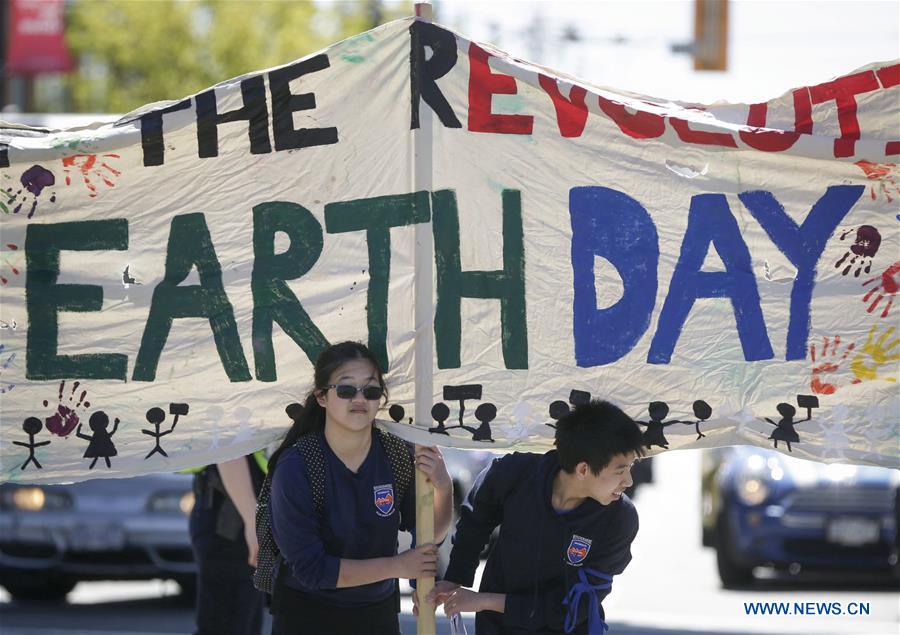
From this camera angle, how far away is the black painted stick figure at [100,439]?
16.2 ft

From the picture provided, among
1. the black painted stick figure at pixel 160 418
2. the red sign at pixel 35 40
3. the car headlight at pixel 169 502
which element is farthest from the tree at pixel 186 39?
the black painted stick figure at pixel 160 418

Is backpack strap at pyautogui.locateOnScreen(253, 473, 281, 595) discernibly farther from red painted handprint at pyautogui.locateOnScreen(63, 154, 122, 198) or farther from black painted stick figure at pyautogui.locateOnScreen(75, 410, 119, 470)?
red painted handprint at pyautogui.locateOnScreen(63, 154, 122, 198)

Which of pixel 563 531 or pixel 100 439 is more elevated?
pixel 100 439

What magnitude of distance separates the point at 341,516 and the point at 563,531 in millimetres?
691

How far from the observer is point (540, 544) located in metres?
4.54

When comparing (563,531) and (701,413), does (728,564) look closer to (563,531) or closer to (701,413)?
(701,413)

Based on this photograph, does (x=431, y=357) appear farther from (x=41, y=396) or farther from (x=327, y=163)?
(x=41, y=396)

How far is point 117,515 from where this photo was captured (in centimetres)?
1027

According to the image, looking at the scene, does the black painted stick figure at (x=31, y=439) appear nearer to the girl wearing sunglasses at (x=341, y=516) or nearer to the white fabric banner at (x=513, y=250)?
the white fabric banner at (x=513, y=250)

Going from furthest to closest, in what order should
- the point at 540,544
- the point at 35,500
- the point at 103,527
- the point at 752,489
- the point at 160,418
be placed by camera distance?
the point at 752,489
the point at 35,500
the point at 103,527
the point at 160,418
the point at 540,544

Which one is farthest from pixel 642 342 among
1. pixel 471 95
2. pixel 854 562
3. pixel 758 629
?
pixel 854 562

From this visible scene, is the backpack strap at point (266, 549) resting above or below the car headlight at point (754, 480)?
above

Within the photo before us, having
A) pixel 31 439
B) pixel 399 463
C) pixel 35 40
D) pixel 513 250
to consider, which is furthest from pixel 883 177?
pixel 35 40

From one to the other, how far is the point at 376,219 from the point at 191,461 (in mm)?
1034
